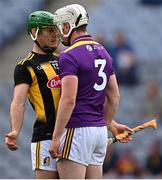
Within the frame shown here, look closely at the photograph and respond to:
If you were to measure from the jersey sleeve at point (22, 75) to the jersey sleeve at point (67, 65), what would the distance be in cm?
35

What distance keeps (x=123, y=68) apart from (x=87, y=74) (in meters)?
6.33

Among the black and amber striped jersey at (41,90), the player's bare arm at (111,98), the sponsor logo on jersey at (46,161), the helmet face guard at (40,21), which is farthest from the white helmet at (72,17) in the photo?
the sponsor logo on jersey at (46,161)

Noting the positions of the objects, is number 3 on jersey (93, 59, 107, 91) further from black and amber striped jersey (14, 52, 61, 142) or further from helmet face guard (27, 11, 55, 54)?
helmet face guard (27, 11, 55, 54)

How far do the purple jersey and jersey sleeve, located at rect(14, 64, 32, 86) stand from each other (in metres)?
0.35

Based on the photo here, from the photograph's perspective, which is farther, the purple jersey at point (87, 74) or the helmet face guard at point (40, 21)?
the helmet face guard at point (40, 21)

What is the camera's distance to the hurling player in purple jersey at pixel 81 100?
19.9 feet

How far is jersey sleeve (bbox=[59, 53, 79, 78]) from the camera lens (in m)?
6.03

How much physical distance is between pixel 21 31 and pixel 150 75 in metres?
2.88

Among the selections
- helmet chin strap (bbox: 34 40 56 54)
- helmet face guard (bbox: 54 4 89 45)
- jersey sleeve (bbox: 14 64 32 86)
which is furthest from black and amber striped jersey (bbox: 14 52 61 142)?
helmet face guard (bbox: 54 4 89 45)

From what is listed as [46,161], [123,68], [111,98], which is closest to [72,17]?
[111,98]

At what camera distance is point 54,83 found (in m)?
6.38

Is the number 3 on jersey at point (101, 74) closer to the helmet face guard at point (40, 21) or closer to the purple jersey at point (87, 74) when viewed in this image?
the purple jersey at point (87, 74)

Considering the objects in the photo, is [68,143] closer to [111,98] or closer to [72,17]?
[111,98]

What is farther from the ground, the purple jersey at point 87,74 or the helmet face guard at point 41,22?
the helmet face guard at point 41,22
